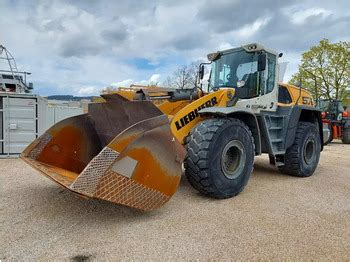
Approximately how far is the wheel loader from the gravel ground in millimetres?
342

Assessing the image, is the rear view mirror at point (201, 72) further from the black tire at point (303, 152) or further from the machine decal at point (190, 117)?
the black tire at point (303, 152)

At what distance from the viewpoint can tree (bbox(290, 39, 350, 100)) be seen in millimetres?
25656

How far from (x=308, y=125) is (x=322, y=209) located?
8.76 feet

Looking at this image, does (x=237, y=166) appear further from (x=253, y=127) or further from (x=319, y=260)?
(x=319, y=260)

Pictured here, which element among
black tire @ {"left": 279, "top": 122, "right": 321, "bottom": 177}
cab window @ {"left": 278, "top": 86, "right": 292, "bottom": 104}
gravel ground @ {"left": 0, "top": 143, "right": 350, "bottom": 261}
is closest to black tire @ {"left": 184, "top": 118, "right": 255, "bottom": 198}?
gravel ground @ {"left": 0, "top": 143, "right": 350, "bottom": 261}

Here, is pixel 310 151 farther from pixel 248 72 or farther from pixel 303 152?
pixel 248 72

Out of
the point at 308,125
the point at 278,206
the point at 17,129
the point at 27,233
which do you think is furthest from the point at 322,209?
the point at 17,129

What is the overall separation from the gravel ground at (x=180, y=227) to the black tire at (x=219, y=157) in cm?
23

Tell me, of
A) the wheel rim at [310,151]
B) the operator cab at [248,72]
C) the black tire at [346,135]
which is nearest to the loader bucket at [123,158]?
the operator cab at [248,72]

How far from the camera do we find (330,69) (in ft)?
85.7

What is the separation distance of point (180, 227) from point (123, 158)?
3.31ft

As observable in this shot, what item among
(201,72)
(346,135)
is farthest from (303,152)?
(346,135)

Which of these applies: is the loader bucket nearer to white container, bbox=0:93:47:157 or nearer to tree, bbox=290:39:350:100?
white container, bbox=0:93:47:157

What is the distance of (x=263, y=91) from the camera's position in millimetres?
5805
